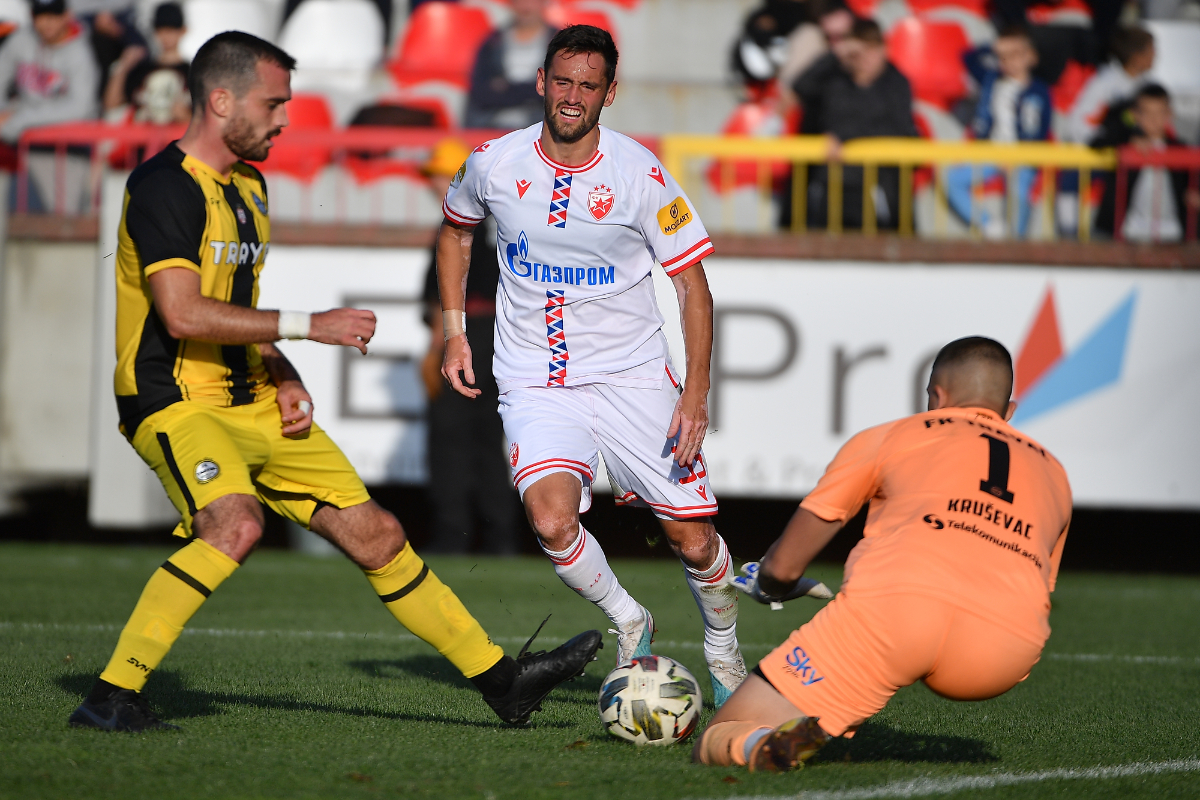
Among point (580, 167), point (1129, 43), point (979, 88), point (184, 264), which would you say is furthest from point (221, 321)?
point (979, 88)

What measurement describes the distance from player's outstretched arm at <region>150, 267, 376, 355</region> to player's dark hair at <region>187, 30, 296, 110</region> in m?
0.67

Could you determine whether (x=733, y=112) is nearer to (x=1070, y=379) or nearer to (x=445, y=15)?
(x=445, y=15)

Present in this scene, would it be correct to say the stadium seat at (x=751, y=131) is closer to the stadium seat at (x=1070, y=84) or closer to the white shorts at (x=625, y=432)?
the stadium seat at (x=1070, y=84)

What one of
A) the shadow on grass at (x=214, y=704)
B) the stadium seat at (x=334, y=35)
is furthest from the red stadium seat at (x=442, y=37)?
the shadow on grass at (x=214, y=704)

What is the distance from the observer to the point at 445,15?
14.7 m

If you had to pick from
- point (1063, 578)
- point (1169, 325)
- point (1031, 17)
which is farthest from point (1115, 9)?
point (1063, 578)

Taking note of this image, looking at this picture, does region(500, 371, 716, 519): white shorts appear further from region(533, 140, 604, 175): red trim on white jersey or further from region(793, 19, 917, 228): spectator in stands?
region(793, 19, 917, 228): spectator in stands

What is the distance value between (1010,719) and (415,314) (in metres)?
6.92

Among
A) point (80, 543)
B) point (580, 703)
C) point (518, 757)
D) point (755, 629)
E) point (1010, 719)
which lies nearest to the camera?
point (518, 757)

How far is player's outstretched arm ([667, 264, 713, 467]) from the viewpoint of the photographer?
4.91 meters

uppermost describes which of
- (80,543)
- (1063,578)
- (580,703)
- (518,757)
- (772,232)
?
(772,232)

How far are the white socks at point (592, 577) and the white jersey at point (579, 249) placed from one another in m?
0.67

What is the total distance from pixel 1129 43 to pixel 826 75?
2975 mm

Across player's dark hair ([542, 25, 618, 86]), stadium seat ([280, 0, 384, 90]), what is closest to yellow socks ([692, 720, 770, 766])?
player's dark hair ([542, 25, 618, 86])
